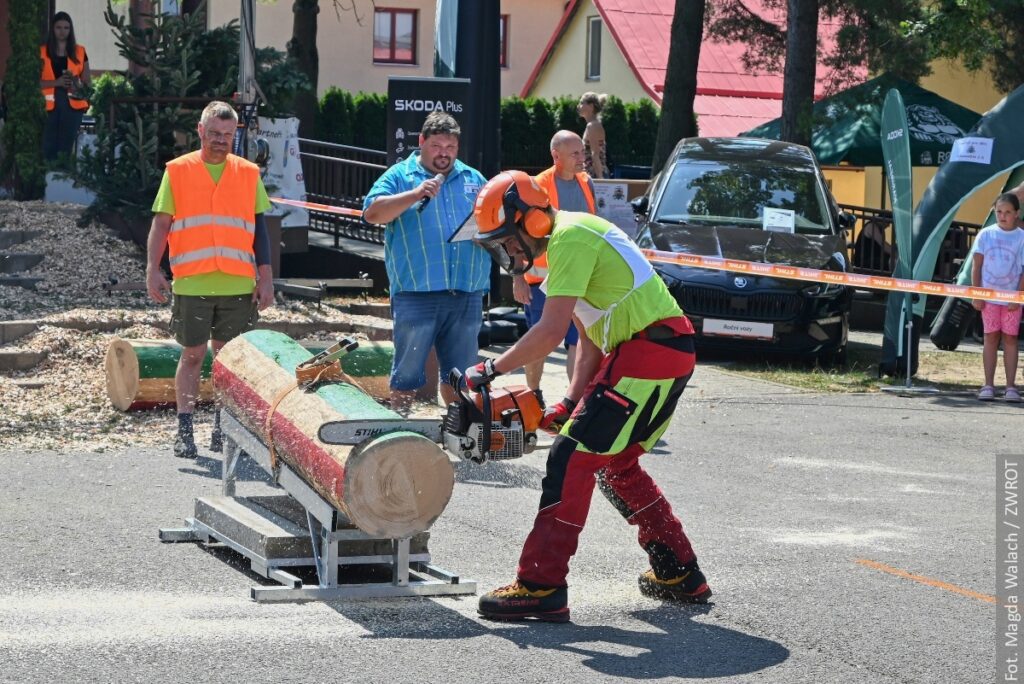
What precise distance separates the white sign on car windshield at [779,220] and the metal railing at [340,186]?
548 cm

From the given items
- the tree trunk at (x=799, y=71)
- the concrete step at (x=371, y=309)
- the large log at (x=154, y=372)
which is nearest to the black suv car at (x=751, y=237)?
the concrete step at (x=371, y=309)

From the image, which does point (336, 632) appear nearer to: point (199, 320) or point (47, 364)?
point (199, 320)

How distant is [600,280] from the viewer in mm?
6297

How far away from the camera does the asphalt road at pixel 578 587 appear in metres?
5.64

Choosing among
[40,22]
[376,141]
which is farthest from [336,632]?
[376,141]

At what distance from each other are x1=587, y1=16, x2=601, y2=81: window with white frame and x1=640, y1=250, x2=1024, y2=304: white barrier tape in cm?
2672

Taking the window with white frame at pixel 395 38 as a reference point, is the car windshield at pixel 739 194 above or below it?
below

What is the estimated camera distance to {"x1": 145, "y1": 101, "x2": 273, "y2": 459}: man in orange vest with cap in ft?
30.1

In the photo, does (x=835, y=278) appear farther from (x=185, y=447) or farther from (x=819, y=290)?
(x=185, y=447)

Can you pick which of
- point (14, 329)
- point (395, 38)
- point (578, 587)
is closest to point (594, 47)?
point (395, 38)

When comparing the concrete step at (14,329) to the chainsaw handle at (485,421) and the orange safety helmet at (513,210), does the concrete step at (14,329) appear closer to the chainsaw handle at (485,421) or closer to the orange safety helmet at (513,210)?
the orange safety helmet at (513,210)

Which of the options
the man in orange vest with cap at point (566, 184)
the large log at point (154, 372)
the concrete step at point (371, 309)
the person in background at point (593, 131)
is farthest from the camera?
the person in background at point (593, 131)

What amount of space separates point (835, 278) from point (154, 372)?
5.74 metres

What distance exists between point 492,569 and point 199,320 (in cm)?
301
